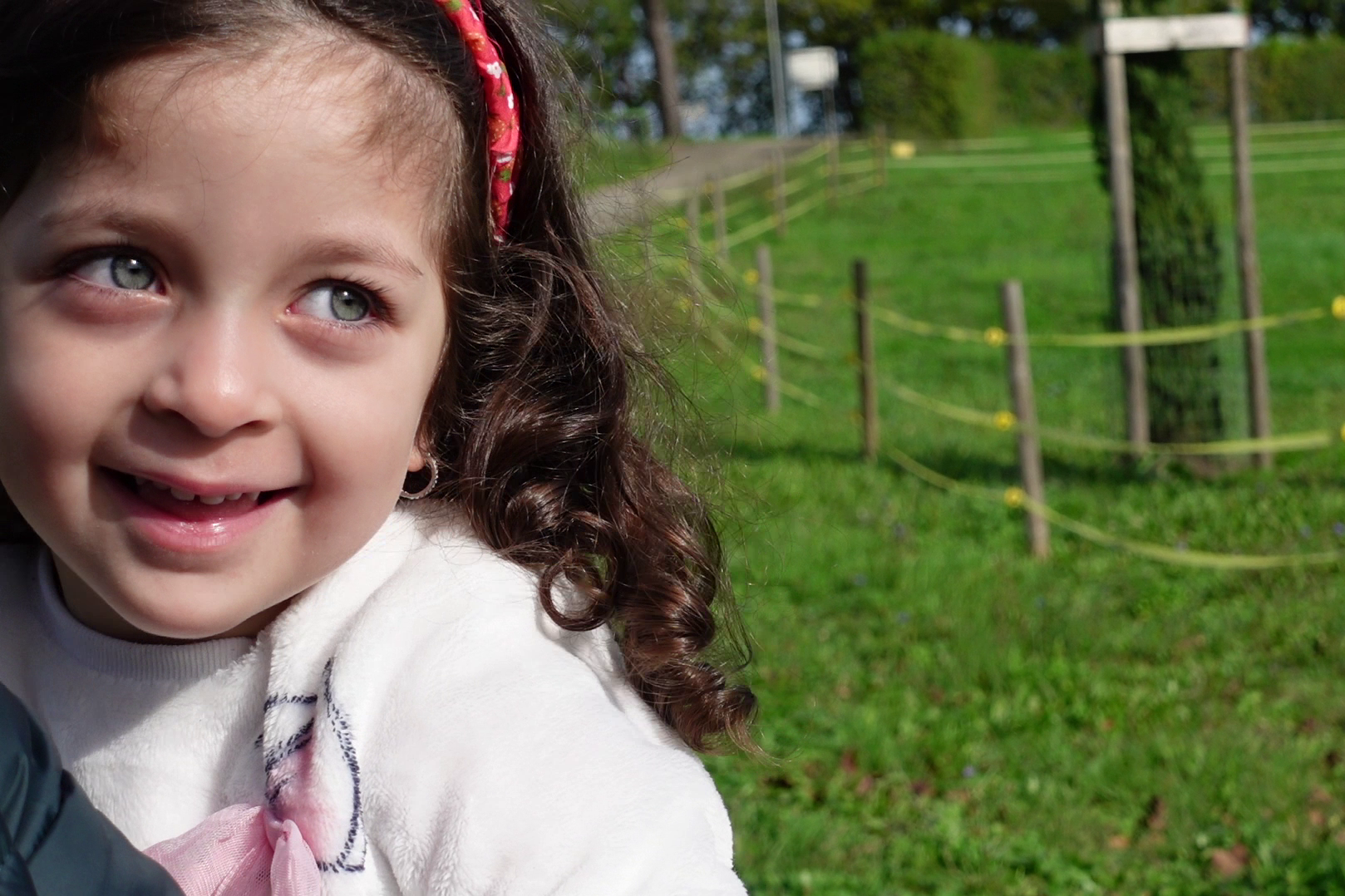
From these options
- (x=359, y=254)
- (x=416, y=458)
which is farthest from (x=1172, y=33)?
(x=359, y=254)

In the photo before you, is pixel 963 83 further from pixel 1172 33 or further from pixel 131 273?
pixel 131 273

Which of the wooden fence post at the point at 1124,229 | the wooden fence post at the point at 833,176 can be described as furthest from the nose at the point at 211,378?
the wooden fence post at the point at 833,176

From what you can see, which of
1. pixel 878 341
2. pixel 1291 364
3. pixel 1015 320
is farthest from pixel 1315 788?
pixel 878 341

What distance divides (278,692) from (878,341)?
10489mm

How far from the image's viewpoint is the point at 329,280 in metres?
1.20

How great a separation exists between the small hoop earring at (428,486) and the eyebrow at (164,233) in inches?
11.9

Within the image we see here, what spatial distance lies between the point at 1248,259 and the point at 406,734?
6.54m

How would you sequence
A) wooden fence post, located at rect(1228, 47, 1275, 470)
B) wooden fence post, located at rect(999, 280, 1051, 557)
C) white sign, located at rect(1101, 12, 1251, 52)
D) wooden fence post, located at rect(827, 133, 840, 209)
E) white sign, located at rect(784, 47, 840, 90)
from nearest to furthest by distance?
wooden fence post, located at rect(999, 280, 1051, 557), wooden fence post, located at rect(1228, 47, 1275, 470), white sign, located at rect(1101, 12, 1251, 52), wooden fence post, located at rect(827, 133, 840, 209), white sign, located at rect(784, 47, 840, 90)

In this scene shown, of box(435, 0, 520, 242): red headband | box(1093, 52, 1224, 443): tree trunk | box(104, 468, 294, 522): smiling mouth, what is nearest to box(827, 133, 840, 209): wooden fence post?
box(1093, 52, 1224, 443): tree trunk

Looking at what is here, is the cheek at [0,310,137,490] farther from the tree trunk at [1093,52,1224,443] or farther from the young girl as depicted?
the tree trunk at [1093,52,1224,443]

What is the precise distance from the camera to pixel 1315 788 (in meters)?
3.97

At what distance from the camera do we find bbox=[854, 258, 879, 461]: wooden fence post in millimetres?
7625

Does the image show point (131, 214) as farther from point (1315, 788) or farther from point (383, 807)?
point (1315, 788)

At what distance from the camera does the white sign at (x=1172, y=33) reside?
7.08 meters
